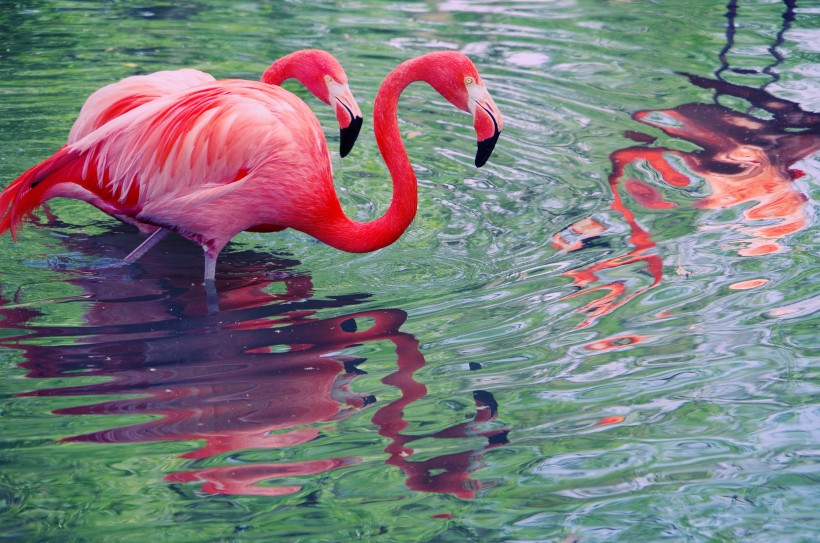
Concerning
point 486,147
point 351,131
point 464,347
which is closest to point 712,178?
point 486,147

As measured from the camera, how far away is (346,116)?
13.4ft

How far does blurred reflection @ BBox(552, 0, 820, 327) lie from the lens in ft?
13.0

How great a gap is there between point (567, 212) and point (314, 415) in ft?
6.14

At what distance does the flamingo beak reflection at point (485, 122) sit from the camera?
3807 mm

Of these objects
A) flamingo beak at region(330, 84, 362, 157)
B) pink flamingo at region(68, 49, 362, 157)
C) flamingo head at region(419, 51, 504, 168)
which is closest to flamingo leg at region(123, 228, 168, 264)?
pink flamingo at region(68, 49, 362, 157)

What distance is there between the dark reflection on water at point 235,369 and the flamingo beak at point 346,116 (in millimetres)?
545

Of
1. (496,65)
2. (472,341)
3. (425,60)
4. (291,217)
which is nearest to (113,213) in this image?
(291,217)

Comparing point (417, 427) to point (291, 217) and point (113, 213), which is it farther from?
point (113, 213)

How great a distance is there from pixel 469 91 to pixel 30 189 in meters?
1.72

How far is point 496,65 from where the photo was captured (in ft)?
21.6

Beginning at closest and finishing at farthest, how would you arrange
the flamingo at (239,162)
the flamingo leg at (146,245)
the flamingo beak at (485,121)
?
the flamingo beak at (485,121) < the flamingo at (239,162) < the flamingo leg at (146,245)

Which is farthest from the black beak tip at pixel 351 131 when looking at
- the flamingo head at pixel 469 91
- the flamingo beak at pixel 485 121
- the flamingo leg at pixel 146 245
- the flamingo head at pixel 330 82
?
the flamingo leg at pixel 146 245

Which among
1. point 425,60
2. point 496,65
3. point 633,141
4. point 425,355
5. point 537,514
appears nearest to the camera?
point 537,514

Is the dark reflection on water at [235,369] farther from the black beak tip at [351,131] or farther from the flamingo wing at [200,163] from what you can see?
the black beak tip at [351,131]
